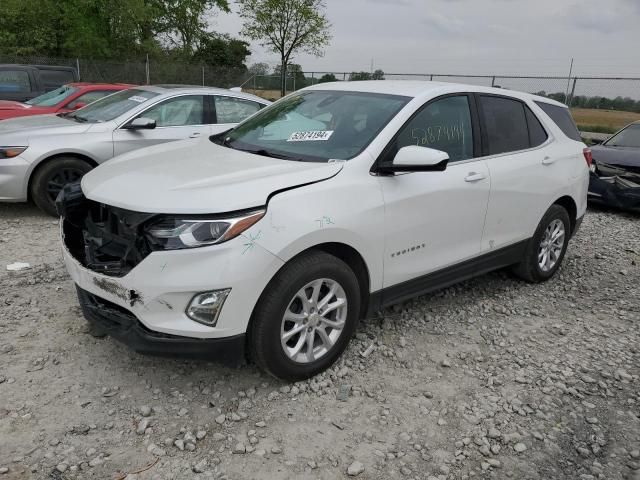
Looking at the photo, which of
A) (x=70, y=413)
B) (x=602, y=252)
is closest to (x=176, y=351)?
(x=70, y=413)

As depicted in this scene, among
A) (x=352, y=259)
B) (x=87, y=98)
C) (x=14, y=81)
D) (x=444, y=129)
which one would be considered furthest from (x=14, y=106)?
(x=352, y=259)

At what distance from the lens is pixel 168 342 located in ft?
9.02

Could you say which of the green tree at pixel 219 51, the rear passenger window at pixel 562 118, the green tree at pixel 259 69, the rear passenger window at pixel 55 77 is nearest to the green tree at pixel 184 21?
the green tree at pixel 219 51

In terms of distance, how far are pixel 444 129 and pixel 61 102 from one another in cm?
728

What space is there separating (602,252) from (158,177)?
16.6 feet

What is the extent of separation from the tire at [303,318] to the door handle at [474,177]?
A: 1.20 metres

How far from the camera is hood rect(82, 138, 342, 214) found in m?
2.75

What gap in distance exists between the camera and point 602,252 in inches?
239

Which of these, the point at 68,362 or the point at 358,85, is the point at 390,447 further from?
the point at 358,85

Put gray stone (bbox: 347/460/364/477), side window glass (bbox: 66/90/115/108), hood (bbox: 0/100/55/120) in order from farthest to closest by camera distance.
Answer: side window glass (bbox: 66/90/115/108) < hood (bbox: 0/100/55/120) < gray stone (bbox: 347/460/364/477)

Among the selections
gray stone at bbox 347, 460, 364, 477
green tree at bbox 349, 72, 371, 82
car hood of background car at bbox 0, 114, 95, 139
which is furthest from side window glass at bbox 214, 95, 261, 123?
green tree at bbox 349, 72, 371, 82

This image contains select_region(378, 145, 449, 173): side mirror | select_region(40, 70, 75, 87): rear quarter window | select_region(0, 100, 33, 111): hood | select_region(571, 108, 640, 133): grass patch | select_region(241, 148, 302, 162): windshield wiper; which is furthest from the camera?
select_region(571, 108, 640, 133): grass patch

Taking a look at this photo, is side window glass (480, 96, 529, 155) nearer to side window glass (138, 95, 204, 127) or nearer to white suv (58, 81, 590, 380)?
white suv (58, 81, 590, 380)

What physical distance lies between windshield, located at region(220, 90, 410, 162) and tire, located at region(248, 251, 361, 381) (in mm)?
740
